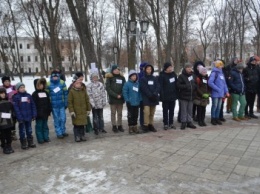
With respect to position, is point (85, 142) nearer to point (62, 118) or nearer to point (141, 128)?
point (62, 118)

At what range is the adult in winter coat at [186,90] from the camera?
7805mm

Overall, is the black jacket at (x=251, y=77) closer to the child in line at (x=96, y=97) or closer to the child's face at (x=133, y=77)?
the child's face at (x=133, y=77)

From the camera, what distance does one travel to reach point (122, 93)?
7801mm

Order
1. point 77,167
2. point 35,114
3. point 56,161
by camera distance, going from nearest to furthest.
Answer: point 77,167 → point 56,161 → point 35,114

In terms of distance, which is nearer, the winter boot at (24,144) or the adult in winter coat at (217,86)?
the winter boot at (24,144)

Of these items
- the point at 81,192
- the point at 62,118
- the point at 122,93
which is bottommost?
the point at 81,192

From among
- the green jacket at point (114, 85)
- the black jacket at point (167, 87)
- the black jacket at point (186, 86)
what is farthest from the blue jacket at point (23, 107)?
the black jacket at point (186, 86)

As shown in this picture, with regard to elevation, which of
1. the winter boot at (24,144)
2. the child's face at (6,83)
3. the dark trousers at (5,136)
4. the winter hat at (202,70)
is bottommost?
the winter boot at (24,144)

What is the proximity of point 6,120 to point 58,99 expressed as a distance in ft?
4.66

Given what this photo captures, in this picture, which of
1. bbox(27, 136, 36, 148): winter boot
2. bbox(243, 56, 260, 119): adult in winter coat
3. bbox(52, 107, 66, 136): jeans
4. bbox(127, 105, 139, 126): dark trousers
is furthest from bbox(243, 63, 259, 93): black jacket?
bbox(27, 136, 36, 148): winter boot

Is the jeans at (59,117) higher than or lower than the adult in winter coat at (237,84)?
lower

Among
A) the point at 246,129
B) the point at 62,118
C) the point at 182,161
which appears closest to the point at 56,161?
the point at 62,118

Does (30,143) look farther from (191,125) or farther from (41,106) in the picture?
(191,125)

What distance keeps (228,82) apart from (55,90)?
526cm
